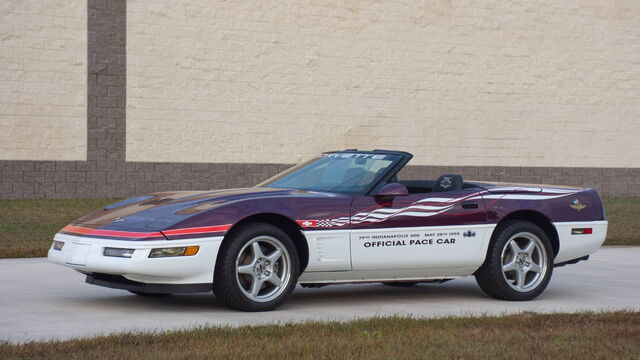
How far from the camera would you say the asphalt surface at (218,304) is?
7.28m

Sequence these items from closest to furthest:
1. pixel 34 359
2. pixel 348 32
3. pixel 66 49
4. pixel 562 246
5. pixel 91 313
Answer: pixel 34 359 < pixel 91 313 < pixel 562 246 < pixel 66 49 < pixel 348 32

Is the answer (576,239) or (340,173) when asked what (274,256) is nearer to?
(340,173)

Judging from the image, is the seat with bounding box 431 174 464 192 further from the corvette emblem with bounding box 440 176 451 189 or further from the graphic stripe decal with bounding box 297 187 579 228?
the graphic stripe decal with bounding box 297 187 579 228

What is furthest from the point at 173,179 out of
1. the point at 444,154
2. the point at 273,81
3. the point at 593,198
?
the point at 593,198

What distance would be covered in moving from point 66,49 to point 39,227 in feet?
15.3

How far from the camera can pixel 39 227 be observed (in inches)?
663

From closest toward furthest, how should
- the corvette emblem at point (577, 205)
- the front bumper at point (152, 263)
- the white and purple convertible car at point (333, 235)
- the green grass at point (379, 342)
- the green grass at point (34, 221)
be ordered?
the green grass at point (379, 342) → the front bumper at point (152, 263) → the white and purple convertible car at point (333, 235) → the corvette emblem at point (577, 205) → the green grass at point (34, 221)

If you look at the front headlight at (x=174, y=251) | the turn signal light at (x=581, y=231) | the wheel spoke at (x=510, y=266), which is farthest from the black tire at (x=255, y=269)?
the turn signal light at (x=581, y=231)

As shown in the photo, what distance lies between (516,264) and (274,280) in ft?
7.83

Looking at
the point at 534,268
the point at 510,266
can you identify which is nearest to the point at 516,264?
the point at 510,266

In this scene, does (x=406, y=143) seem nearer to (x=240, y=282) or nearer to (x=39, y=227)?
(x=39, y=227)

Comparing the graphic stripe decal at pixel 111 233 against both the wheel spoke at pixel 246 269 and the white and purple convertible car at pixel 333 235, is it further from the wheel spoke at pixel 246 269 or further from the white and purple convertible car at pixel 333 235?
the wheel spoke at pixel 246 269

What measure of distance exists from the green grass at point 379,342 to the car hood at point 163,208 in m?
1.40

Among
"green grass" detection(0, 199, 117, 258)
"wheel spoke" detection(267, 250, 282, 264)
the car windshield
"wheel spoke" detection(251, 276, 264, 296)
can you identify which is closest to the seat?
the car windshield
